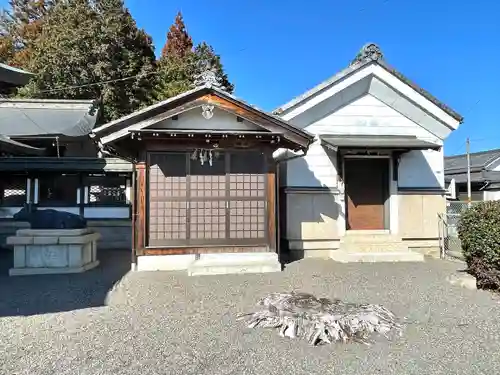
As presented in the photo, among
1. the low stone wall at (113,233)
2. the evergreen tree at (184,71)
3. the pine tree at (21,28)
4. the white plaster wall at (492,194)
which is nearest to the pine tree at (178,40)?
the evergreen tree at (184,71)

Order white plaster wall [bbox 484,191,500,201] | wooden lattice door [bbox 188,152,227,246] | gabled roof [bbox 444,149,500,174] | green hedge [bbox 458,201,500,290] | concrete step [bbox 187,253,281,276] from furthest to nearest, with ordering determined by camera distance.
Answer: gabled roof [bbox 444,149,500,174] < white plaster wall [bbox 484,191,500,201] < wooden lattice door [bbox 188,152,227,246] < concrete step [bbox 187,253,281,276] < green hedge [bbox 458,201,500,290]

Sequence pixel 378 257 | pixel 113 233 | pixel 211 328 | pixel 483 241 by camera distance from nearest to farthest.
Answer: pixel 211 328
pixel 483 241
pixel 378 257
pixel 113 233

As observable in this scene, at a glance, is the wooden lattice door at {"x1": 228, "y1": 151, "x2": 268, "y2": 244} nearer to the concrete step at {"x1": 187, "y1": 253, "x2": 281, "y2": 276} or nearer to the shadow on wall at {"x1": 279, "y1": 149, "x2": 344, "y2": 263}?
the concrete step at {"x1": 187, "y1": 253, "x2": 281, "y2": 276}

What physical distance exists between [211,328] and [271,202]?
4278 millimetres

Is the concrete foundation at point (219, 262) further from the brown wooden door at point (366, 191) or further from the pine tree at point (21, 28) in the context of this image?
the pine tree at point (21, 28)

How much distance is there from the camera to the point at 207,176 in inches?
345

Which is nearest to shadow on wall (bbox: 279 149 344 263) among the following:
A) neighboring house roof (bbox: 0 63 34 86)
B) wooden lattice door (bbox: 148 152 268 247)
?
wooden lattice door (bbox: 148 152 268 247)

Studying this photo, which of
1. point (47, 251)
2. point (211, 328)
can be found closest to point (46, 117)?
point (47, 251)

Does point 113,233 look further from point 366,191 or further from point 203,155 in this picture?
point 366,191

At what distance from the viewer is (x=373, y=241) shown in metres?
10.3

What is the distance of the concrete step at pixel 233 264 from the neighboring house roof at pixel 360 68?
3.94 m

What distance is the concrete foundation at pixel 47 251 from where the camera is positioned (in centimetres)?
845

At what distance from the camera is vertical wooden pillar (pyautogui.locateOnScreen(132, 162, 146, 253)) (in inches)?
333

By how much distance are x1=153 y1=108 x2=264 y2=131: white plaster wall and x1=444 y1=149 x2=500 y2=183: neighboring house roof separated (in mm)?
17683
